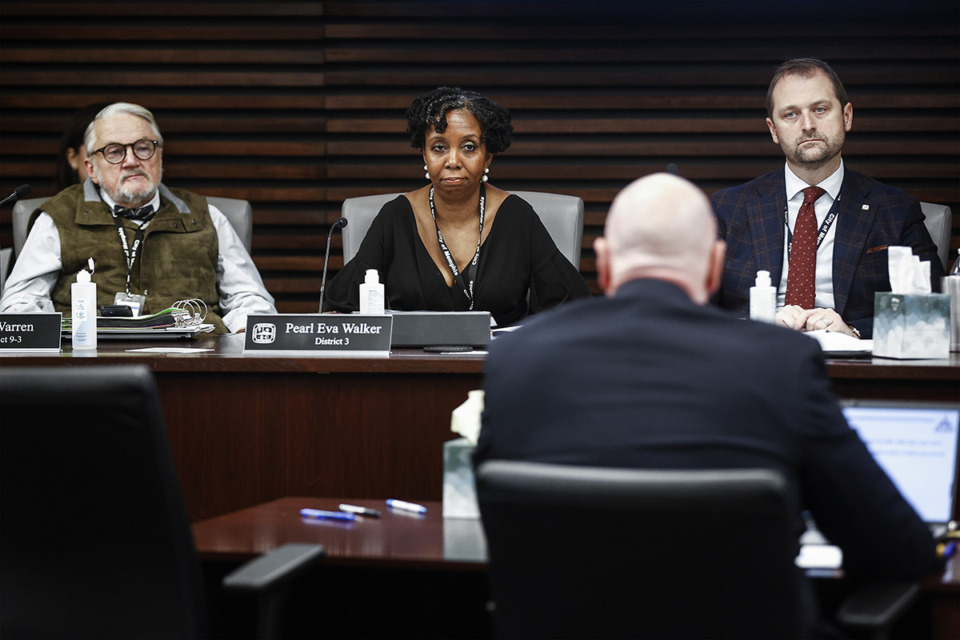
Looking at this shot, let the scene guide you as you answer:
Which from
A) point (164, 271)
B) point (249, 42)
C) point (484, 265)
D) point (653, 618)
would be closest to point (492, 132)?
point (484, 265)

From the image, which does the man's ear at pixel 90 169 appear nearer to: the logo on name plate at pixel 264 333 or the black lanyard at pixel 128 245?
the black lanyard at pixel 128 245

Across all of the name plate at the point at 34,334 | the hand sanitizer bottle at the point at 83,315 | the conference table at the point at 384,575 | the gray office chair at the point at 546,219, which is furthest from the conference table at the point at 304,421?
the gray office chair at the point at 546,219

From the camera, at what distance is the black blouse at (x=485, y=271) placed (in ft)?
12.4

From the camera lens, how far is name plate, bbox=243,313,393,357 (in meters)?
2.58

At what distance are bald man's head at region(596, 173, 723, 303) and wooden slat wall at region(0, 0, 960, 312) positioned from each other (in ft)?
12.6

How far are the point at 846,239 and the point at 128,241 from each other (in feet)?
8.60

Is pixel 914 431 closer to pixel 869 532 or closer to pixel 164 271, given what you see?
pixel 869 532

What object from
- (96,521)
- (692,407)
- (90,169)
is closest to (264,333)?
(96,521)

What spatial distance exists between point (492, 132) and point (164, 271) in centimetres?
135

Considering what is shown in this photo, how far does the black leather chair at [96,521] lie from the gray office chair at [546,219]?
8.27ft

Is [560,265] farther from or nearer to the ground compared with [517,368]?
farther from the ground

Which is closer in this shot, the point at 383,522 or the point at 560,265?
the point at 383,522

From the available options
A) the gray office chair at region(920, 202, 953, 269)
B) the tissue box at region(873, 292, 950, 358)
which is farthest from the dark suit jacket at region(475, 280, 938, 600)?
the gray office chair at region(920, 202, 953, 269)

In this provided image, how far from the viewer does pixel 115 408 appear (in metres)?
1.44
